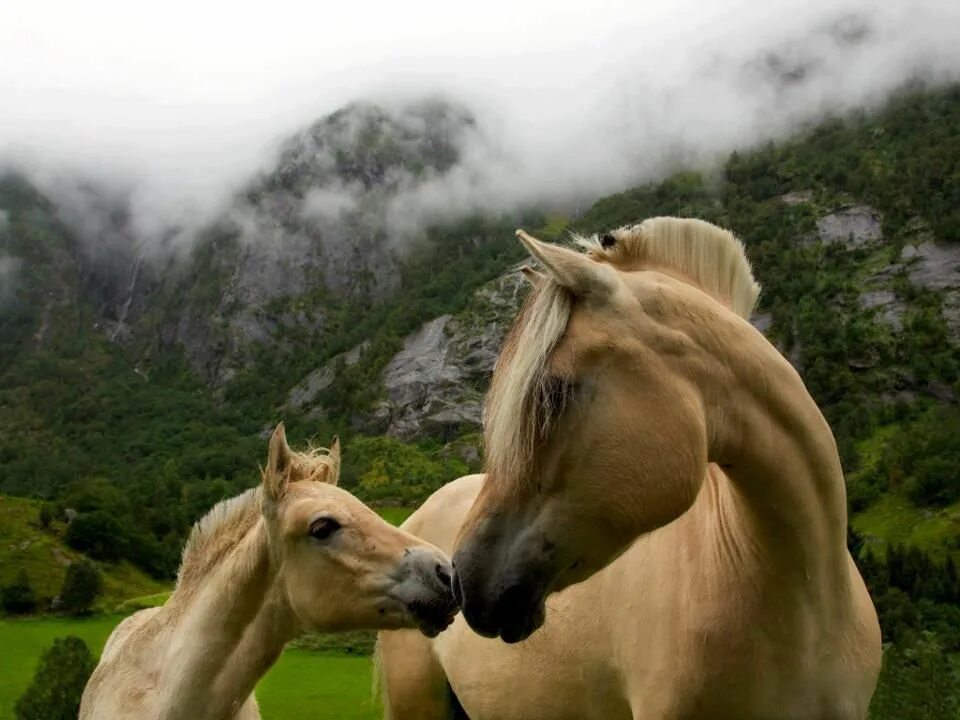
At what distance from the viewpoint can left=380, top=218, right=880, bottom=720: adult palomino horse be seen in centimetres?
252

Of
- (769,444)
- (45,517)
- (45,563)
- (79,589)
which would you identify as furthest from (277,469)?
(45,517)

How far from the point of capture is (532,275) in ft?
9.44

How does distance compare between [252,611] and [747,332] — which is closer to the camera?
[747,332]

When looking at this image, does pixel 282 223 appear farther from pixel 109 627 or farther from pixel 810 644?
A: pixel 810 644

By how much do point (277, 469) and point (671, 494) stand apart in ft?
9.71

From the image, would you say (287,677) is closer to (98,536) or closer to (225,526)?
(225,526)

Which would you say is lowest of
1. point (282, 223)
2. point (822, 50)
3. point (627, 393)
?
point (282, 223)

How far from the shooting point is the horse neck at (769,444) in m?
2.75

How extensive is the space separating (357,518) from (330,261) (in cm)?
15344

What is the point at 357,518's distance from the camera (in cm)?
466

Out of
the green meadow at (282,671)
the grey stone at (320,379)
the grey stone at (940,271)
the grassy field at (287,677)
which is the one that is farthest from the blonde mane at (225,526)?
the grey stone at (320,379)

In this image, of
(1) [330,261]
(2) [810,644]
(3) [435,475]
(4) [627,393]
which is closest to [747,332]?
(4) [627,393]

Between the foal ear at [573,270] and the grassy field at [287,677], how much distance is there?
55.3 feet

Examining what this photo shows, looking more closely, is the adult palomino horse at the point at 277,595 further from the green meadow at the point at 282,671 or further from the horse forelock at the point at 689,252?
the green meadow at the point at 282,671
